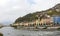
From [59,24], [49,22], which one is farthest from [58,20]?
[49,22]

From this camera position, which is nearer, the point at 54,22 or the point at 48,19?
the point at 54,22

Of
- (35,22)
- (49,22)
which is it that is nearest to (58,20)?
(49,22)

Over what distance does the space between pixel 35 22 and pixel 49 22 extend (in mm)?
16600

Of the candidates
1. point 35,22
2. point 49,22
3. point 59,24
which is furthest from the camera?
point 35,22

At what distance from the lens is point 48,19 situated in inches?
6934

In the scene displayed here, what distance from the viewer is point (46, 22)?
172750 millimetres

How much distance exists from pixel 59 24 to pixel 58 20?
385 centimetres

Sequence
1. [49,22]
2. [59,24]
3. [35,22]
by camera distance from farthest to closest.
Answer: [35,22]
[49,22]
[59,24]

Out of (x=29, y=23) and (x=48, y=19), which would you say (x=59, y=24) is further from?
(x=29, y=23)

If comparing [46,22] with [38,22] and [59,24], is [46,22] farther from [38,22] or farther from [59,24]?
[59,24]

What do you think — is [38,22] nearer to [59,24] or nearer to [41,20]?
[41,20]

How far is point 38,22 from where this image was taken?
177625mm

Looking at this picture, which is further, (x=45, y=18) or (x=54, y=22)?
(x=45, y=18)

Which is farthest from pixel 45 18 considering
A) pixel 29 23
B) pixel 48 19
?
pixel 29 23
